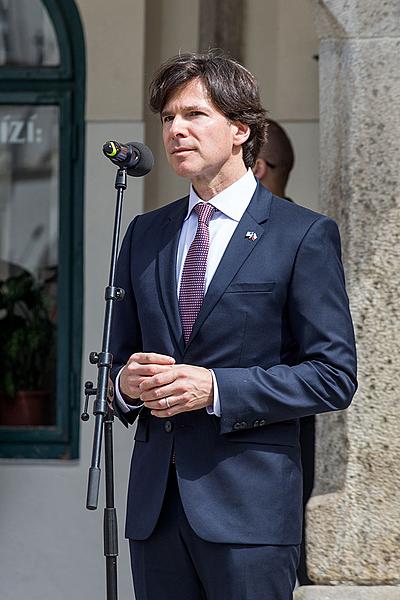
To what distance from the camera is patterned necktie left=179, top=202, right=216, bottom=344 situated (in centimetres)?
289

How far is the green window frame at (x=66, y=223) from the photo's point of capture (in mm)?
5648

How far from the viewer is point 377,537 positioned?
3.71 meters

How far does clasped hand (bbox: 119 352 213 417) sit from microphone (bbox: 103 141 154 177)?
0.46m

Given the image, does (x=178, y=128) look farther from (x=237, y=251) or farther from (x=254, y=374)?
(x=254, y=374)

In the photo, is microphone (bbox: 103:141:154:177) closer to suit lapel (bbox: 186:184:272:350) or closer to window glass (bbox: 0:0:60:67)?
suit lapel (bbox: 186:184:272:350)

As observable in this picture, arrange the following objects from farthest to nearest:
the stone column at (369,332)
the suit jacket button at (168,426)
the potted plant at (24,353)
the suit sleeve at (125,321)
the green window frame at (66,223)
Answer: the potted plant at (24,353) < the green window frame at (66,223) < the stone column at (369,332) < the suit sleeve at (125,321) < the suit jacket button at (168,426)

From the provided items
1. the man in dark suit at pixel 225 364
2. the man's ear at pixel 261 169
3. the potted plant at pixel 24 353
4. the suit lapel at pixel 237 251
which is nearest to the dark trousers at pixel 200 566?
the man in dark suit at pixel 225 364

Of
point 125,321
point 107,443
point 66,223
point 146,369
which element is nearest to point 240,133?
point 125,321

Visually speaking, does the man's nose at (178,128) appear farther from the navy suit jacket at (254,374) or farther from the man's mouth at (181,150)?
the navy suit jacket at (254,374)

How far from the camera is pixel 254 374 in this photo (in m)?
2.80

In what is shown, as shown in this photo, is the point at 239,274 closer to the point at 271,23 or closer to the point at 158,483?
the point at 158,483

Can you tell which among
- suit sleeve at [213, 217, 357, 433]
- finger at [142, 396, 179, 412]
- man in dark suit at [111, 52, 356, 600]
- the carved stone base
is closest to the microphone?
man in dark suit at [111, 52, 356, 600]

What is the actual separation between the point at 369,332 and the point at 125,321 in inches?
35.0

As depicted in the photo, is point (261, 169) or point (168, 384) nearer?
point (168, 384)
